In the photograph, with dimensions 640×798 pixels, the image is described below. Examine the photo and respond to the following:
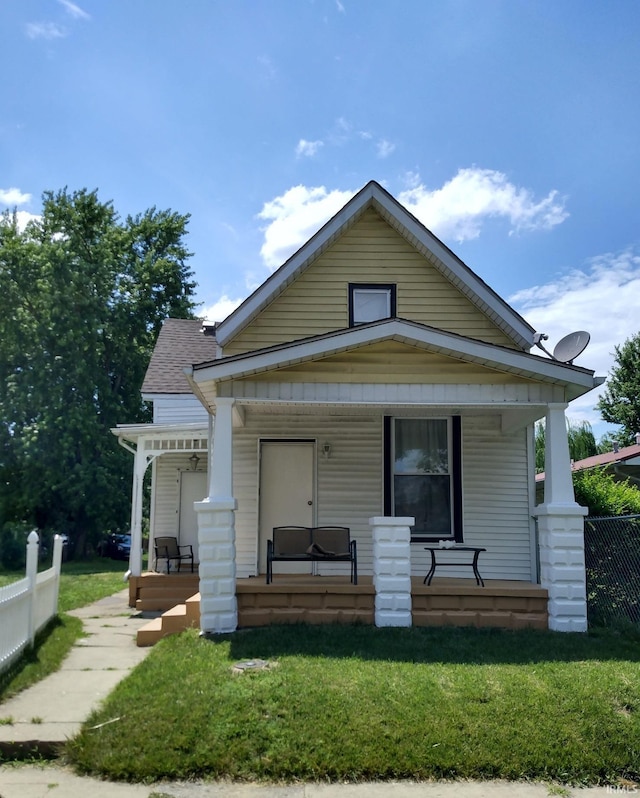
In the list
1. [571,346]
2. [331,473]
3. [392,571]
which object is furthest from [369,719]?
[571,346]

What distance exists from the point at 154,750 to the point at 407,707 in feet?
6.14

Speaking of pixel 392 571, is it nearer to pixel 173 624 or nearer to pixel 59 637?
pixel 173 624

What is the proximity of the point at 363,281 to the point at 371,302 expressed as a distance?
1.16 feet

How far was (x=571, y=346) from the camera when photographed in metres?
9.89

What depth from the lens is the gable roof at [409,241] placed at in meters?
10.1

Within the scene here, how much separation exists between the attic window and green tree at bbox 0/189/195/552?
17.1 m

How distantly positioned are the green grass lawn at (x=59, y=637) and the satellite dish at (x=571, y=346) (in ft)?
25.4

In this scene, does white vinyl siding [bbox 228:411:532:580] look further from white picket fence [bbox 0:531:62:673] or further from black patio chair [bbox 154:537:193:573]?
black patio chair [bbox 154:537:193:573]

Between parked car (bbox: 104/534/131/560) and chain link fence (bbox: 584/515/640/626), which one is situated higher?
chain link fence (bbox: 584/515/640/626)

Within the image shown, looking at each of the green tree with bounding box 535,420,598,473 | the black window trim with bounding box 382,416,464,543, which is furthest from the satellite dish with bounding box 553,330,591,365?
the green tree with bounding box 535,420,598,473

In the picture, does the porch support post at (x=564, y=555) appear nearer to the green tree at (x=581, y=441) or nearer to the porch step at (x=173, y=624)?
the porch step at (x=173, y=624)

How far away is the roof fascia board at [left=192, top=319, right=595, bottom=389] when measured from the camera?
773cm

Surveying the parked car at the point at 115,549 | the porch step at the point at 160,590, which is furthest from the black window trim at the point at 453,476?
the parked car at the point at 115,549

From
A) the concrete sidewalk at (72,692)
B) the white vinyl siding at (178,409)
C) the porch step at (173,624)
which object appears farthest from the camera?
the white vinyl siding at (178,409)
